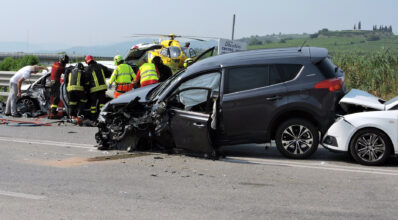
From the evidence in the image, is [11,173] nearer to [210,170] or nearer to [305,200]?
[210,170]

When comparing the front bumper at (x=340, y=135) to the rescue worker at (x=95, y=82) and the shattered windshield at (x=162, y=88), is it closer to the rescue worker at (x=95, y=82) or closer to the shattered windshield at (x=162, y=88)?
the shattered windshield at (x=162, y=88)

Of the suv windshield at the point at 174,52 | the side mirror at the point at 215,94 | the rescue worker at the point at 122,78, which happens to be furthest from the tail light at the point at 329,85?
the suv windshield at the point at 174,52

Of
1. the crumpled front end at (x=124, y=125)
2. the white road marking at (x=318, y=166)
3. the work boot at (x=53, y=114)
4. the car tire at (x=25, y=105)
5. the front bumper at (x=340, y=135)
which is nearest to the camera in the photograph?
the white road marking at (x=318, y=166)

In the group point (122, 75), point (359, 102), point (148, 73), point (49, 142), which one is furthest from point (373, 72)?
point (49, 142)

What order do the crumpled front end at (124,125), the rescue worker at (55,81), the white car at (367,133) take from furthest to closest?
the rescue worker at (55,81) → the crumpled front end at (124,125) → the white car at (367,133)

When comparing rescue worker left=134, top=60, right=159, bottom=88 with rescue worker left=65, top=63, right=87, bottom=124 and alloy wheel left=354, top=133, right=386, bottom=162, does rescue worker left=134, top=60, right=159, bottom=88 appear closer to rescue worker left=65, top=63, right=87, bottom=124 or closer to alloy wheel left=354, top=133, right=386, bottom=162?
rescue worker left=65, top=63, right=87, bottom=124

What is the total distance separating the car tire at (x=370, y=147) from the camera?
8.20 m

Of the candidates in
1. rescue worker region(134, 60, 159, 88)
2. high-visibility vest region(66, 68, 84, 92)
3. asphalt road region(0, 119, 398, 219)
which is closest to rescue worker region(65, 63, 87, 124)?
high-visibility vest region(66, 68, 84, 92)

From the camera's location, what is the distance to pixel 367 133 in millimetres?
8289

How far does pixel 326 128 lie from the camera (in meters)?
8.84

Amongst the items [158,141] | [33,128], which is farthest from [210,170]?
[33,128]

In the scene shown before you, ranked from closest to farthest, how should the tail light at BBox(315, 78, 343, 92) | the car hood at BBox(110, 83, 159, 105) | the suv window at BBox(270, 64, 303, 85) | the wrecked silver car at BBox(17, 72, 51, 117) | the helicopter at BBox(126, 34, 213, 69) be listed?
1. the tail light at BBox(315, 78, 343, 92)
2. the suv window at BBox(270, 64, 303, 85)
3. the car hood at BBox(110, 83, 159, 105)
4. the wrecked silver car at BBox(17, 72, 51, 117)
5. the helicopter at BBox(126, 34, 213, 69)

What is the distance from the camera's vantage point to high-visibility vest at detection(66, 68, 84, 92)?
13.9 m

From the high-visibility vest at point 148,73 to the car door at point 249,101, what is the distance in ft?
13.2
